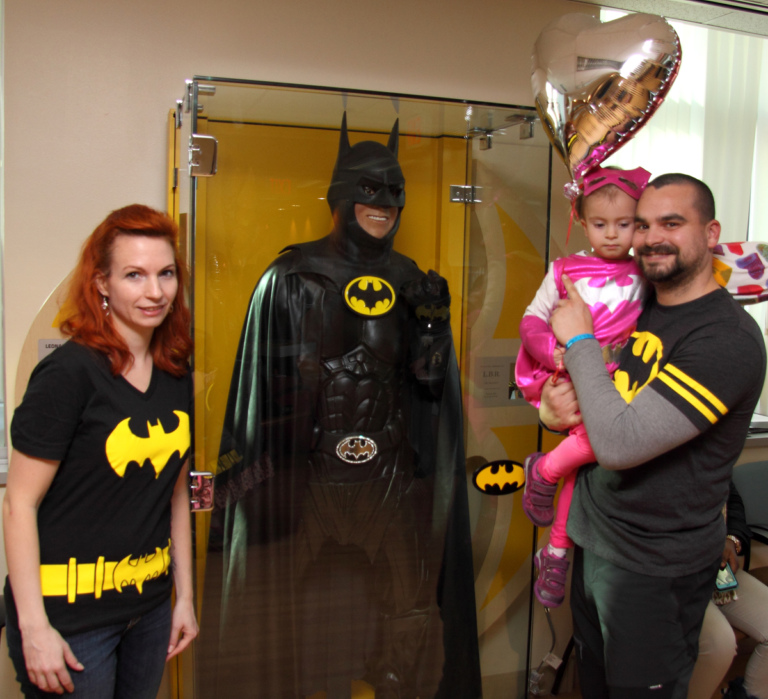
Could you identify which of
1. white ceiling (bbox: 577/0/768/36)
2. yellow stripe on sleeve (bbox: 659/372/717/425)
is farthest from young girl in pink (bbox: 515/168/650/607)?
white ceiling (bbox: 577/0/768/36)

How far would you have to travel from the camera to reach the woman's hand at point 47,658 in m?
1.23

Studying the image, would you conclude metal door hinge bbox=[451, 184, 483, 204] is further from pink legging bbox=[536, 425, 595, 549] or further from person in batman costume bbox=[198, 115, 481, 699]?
pink legging bbox=[536, 425, 595, 549]

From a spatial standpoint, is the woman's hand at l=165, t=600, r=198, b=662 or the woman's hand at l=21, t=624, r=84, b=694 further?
the woman's hand at l=165, t=600, r=198, b=662

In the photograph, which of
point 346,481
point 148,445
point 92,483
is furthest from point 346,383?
point 92,483

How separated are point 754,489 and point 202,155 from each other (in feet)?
8.72

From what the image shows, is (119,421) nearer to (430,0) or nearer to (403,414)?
(403,414)

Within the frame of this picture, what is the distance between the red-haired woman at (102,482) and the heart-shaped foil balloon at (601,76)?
99 centimetres

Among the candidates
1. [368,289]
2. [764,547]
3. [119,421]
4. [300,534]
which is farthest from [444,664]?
[764,547]

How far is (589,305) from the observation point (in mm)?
1613

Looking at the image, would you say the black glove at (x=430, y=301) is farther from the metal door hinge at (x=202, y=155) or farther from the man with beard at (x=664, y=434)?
the metal door hinge at (x=202, y=155)

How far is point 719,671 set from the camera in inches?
87.1

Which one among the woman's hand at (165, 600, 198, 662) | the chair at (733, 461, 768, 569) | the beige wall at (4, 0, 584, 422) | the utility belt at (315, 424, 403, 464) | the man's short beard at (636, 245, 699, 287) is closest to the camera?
the man's short beard at (636, 245, 699, 287)

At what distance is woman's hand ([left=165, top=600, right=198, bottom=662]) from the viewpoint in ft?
5.04

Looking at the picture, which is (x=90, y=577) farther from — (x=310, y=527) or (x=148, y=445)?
(x=310, y=527)
